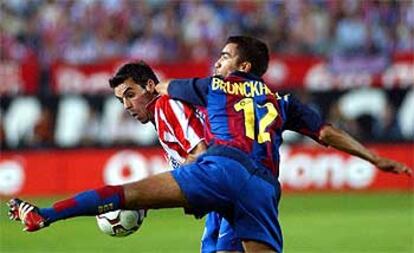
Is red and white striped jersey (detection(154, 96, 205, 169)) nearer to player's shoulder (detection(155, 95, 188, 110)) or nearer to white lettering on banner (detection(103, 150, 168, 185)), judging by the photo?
player's shoulder (detection(155, 95, 188, 110))

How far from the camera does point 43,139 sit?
18.3 metres

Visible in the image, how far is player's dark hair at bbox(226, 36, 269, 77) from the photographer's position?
24.3ft

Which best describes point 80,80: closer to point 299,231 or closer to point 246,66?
point 299,231

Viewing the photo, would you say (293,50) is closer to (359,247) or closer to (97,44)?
(97,44)

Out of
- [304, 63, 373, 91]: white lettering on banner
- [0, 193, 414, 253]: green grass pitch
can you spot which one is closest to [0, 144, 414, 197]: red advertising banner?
[0, 193, 414, 253]: green grass pitch

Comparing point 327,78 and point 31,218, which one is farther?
point 327,78

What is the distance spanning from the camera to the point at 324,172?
1802cm

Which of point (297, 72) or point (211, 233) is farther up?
point (211, 233)

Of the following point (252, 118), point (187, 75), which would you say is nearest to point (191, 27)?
point (187, 75)

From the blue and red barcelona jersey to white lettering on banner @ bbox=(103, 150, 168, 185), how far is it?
35.0ft

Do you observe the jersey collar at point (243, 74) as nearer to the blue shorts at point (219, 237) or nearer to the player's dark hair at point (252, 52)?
the player's dark hair at point (252, 52)

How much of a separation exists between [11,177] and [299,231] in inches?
247

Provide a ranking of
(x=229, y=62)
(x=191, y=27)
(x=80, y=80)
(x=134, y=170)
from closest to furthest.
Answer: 1. (x=229, y=62)
2. (x=134, y=170)
3. (x=80, y=80)
4. (x=191, y=27)

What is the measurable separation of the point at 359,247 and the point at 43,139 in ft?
24.9
